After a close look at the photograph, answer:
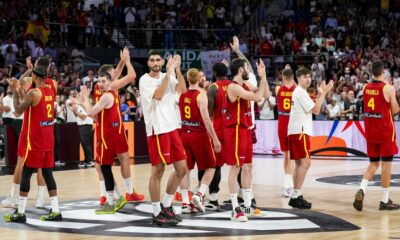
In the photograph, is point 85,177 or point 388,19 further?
point 388,19

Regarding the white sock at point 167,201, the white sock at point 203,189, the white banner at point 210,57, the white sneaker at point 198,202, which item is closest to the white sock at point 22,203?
the white sock at point 167,201

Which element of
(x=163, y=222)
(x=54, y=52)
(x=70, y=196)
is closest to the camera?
(x=163, y=222)

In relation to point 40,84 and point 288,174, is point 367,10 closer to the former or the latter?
point 288,174

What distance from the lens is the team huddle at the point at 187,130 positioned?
11.5 metres

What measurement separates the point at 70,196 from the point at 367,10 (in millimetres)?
21624

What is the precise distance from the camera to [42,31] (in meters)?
29.2

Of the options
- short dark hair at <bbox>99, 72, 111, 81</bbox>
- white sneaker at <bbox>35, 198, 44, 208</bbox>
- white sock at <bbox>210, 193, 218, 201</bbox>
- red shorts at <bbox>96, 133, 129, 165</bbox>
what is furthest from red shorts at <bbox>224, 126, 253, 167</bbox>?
white sneaker at <bbox>35, 198, 44, 208</bbox>

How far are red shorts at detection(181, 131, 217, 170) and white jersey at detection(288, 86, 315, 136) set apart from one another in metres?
1.69

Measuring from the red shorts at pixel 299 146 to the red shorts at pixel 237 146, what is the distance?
6.06 feet

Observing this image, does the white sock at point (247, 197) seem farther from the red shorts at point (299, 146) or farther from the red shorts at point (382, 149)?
the red shorts at point (382, 149)

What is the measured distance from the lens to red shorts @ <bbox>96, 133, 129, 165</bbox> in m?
12.7

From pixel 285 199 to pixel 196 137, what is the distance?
239cm

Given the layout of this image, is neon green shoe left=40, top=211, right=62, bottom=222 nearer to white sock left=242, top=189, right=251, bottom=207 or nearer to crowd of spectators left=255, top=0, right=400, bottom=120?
white sock left=242, top=189, right=251, bottom=207

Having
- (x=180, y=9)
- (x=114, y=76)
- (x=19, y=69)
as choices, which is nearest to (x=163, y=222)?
(x=114, y=76)
